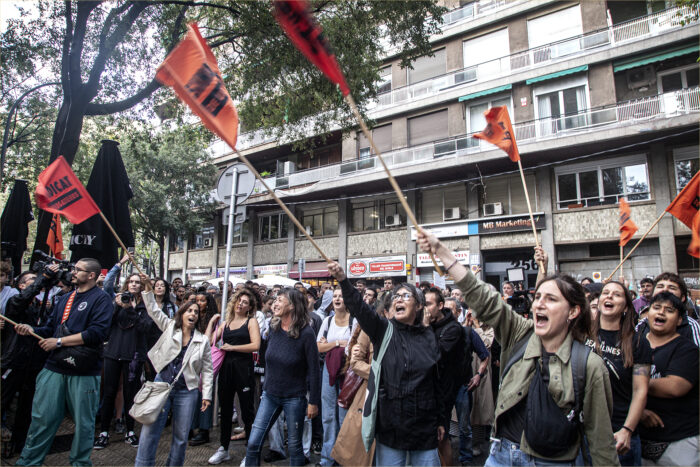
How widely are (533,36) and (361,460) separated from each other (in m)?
19.4

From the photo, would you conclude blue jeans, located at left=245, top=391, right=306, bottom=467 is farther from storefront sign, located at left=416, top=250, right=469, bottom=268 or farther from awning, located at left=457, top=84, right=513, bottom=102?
awning, located at left=457, top=84, right=513, bottom=102

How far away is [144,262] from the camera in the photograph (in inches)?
1708

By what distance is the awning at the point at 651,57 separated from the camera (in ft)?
47.8

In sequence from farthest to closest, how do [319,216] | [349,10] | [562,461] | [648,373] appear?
[319,216] → [349,10] → [648,373] → [562,461]

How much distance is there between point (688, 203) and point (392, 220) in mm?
15569

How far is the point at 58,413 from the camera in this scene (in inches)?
149

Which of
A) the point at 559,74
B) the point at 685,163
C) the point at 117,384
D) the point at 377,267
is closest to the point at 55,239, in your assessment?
the point at 117,384

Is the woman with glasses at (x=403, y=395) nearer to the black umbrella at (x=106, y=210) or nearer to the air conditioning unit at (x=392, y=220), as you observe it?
the black umbrella at (x=106, y=210)

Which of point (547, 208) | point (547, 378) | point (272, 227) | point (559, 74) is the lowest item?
point (547, 378)

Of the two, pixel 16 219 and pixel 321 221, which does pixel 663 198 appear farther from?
pixel 16 219

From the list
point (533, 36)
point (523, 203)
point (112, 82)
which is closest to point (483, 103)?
point (533, 36)

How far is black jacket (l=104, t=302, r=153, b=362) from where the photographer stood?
5.68m

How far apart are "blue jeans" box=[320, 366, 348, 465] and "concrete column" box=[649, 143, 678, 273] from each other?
1463 centimetres

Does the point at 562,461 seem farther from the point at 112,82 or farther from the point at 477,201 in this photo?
the point at 477,201
